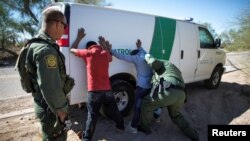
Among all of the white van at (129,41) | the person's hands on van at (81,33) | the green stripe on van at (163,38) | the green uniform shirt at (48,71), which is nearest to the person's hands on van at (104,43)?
the white van at (129,41)

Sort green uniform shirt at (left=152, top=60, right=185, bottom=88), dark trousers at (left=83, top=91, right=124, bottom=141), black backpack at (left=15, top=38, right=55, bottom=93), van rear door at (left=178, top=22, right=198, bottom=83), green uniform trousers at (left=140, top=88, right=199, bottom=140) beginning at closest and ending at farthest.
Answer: black backpack at (left=15, top=38, right=55, bottom=93) < dark trousers at (left=83, top=91, right=124, bottom=141) < green uniform trousers at (left=140, top=88, right=199, bottom=140) < green uniform shirt at (left=152, top=60, right=185, bottom=88) < van rear door at (left=178, top=22, right=198, bottom=83)

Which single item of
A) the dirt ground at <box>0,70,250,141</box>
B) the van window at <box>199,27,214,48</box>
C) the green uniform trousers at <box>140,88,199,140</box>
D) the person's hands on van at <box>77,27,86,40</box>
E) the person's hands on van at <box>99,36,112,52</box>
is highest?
the van window at <box>199,27,214,48</box>

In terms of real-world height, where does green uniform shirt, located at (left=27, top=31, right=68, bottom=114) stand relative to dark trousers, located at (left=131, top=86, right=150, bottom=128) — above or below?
above

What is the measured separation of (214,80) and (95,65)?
5.48 m

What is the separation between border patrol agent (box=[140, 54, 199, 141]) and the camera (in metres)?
4.30

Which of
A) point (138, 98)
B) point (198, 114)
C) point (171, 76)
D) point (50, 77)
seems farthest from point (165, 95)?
point (50, 77)

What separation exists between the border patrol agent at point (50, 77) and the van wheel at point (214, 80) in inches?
257

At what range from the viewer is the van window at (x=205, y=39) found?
7233mm

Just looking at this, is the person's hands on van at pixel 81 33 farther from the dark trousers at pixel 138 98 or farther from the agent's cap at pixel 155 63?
the dark trousers at pixel 138 98

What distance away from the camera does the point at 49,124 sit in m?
2.41

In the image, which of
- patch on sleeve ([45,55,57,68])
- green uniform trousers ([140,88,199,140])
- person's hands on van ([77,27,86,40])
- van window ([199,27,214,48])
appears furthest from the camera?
van window ([199,27,214,48])

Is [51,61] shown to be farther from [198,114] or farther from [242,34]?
[242,34]

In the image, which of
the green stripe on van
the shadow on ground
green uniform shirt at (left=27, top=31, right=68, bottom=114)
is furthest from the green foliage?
green uniform shirt at (left=27, top=31, right=68, bottom=114)

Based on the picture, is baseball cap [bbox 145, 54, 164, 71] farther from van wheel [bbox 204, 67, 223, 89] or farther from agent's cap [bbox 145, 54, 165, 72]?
van wheel [bbox 204, 67, 223, 89]
